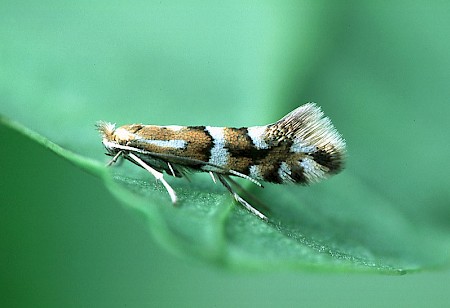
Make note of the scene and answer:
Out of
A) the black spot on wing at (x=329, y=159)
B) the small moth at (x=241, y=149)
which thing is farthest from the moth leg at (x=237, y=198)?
the black spot on wing at (x=329, y=159)

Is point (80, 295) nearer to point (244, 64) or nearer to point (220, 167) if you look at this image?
point (220, 167)

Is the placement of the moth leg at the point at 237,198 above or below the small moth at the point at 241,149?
below

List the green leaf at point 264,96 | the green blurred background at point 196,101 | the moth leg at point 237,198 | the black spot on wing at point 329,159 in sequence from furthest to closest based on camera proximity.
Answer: the green blurred background at point 196,101 → the green leaf at point 264,96 → the black spot on wing at point 329,159 → the moth leg at point 237,198

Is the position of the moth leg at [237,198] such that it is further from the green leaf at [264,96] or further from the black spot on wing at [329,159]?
the black spot on wing at [329,159]

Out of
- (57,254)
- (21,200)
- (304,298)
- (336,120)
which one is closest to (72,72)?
(21,200)

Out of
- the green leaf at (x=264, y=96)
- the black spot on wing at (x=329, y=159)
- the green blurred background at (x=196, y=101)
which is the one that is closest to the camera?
the black spot on wing at (x=329, y=159)

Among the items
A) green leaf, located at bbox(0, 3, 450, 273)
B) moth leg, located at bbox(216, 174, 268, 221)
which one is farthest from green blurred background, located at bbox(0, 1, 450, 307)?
moth leg, located at bbox(216, 174, 268, 221)
